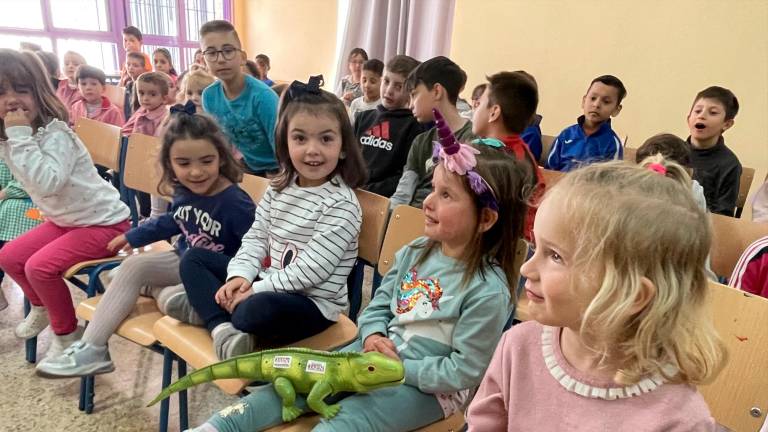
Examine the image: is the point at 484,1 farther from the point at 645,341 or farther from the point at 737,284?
the point at 645,341

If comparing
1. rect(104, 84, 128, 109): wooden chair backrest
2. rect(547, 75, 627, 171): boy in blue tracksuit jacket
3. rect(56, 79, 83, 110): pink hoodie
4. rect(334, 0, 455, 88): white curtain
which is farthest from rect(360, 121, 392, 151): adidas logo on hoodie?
rect(104, 84, 128, 109): wooden chair backrest

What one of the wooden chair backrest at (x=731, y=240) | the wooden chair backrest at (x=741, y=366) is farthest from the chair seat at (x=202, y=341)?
the wooden chair backrest at (x=731, y=240)

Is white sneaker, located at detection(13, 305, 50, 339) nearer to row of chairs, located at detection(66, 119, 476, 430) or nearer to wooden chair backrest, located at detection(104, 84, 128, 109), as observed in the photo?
row of chairs, located at detection(66, 119, 476, 430)

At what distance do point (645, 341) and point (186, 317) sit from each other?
1167 millimetres

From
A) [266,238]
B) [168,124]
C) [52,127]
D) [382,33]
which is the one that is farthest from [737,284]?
[382,33]

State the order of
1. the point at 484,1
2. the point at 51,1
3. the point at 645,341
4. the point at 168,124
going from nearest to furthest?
the point at 645,341 < the point at 168,124 < the point at 484,1 < the point at 51,1

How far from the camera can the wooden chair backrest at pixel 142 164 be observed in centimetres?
213

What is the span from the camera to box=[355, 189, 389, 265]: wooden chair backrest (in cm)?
Result: 150

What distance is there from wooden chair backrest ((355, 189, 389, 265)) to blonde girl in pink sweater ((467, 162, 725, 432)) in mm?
822

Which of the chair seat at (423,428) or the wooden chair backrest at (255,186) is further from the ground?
the wooden chair backrest at (255,186)

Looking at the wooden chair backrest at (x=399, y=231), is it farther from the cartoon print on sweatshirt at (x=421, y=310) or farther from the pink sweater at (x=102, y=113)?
the pink sweater at (x=102, y=113)

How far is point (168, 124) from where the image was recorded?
169 centimetres

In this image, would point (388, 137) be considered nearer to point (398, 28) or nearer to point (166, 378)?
point (166, 378)

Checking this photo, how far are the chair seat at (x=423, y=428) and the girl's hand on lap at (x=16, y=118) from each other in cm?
144
